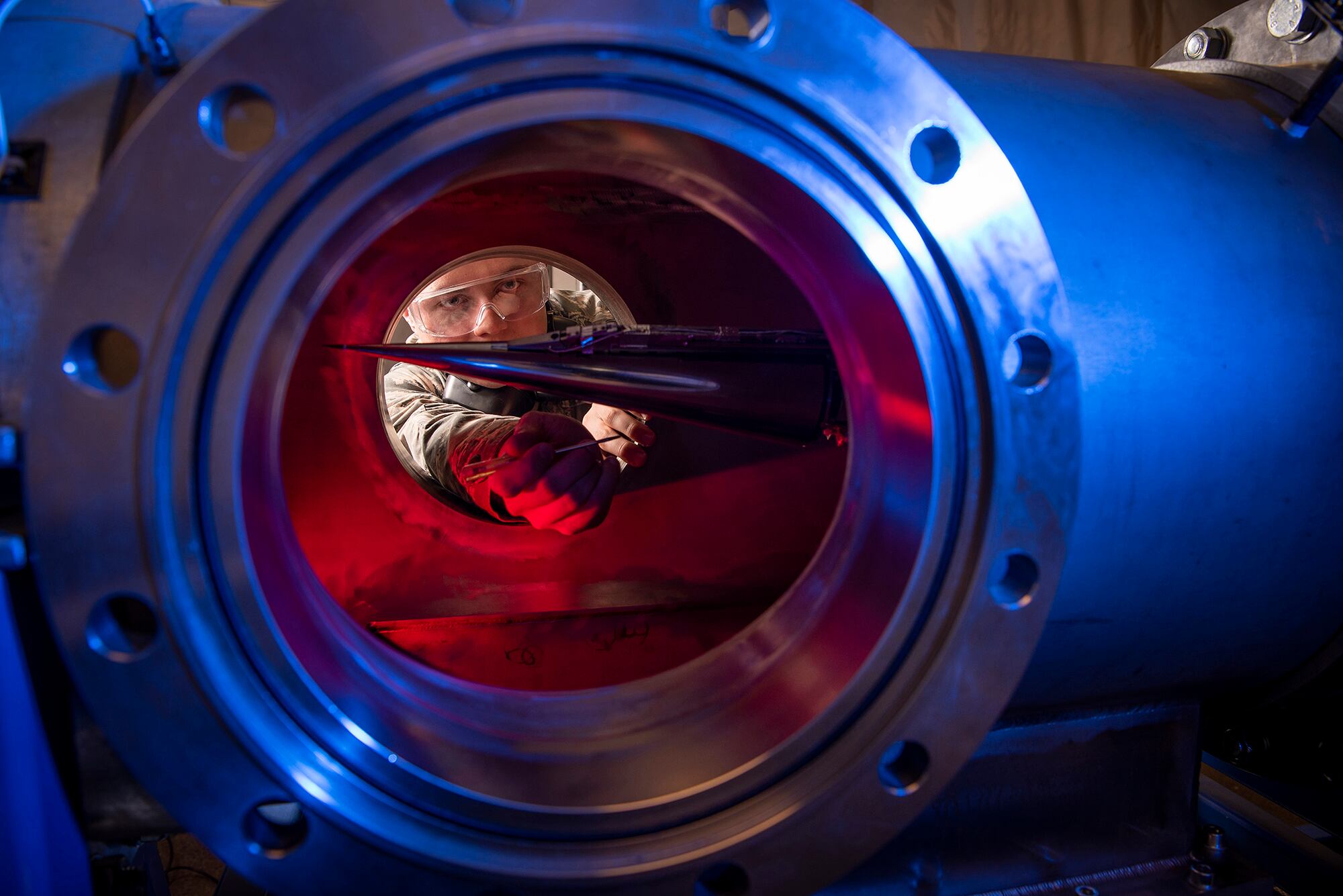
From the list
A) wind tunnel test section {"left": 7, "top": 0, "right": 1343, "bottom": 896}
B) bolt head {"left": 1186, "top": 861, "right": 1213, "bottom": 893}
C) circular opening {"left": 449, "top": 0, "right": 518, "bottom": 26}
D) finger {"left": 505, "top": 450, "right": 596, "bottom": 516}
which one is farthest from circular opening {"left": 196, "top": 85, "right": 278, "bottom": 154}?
bolt head {"left": 1186, "top": 861, "right": 1213, "bottom": 893}

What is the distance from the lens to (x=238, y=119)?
41 cm

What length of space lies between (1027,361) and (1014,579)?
13cm

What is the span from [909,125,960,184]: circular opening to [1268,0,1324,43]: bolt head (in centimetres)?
44

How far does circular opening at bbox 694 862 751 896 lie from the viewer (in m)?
0.49

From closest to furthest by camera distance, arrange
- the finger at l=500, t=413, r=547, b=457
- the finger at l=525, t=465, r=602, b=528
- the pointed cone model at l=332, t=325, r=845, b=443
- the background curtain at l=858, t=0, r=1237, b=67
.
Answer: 1. the pointed cone model at l=332, t=325, r=845, b=443
2. the finger at l=525, t=465, r=602, b=528
3. the finger at l=500, t=413, r=547, b=457
4. the background curtain at l=858, t=0, r=1237, b=67

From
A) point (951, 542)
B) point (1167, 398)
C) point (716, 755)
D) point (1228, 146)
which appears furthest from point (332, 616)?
point (1228, 146)

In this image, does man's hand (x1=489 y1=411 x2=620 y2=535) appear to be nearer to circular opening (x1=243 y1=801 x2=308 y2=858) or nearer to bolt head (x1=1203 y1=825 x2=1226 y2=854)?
circular opening (x1=243 y1=801 x2=308 y2=858)

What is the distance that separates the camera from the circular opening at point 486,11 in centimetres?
41

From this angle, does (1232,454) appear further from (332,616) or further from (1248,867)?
(332,616)

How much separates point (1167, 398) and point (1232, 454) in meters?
0.07

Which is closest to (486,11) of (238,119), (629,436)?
(238,119)

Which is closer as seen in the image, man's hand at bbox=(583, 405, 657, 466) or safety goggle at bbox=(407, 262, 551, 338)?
man's hand at bbox=(583, 405, 657, 466)

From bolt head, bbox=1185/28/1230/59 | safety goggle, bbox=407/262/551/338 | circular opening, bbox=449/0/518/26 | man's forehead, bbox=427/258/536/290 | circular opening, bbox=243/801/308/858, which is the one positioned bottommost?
circular opening, bbox=243/801/308/858

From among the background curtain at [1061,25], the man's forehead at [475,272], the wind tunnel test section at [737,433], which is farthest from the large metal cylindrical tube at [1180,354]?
the man's forehead at [475,272]
